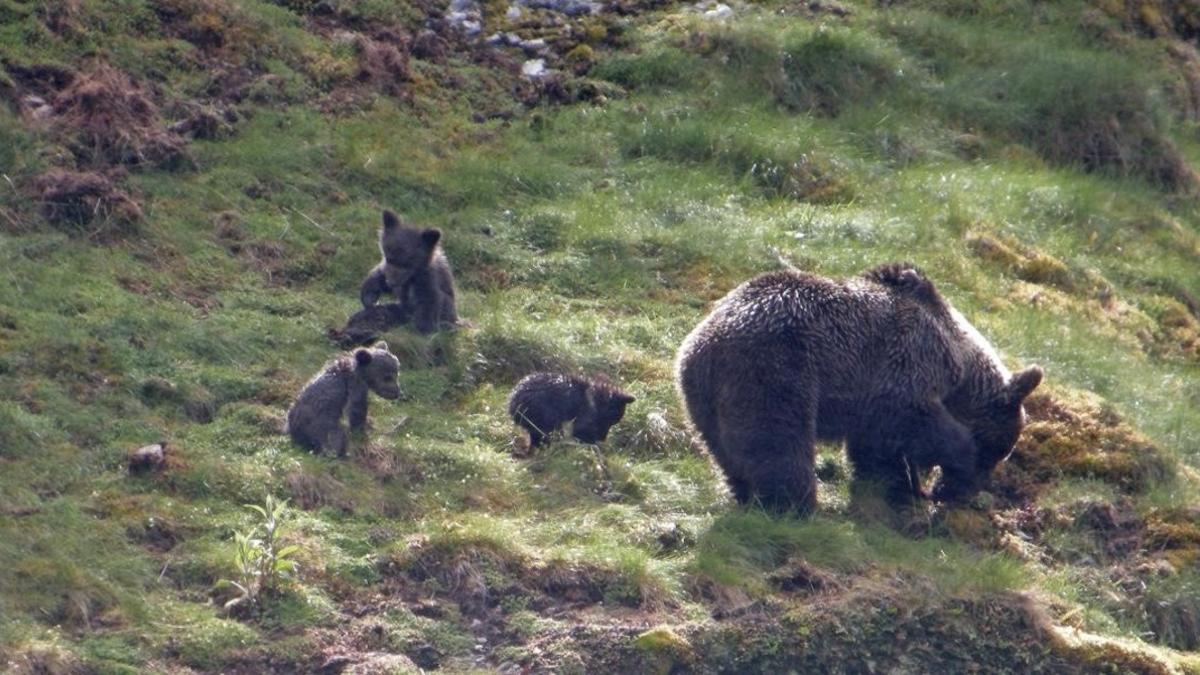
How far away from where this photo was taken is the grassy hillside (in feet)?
29.7

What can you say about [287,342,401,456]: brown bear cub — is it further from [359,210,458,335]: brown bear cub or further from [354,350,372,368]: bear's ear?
A: [359,210,458,335]: brown bear cub

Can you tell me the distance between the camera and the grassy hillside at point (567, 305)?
9055mm

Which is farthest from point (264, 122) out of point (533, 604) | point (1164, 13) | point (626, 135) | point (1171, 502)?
point (1164, 13)

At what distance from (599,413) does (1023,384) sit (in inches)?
101

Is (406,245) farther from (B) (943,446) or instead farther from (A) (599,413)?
(B) (943,446)

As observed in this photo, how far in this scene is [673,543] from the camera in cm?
986

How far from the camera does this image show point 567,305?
13.0 m

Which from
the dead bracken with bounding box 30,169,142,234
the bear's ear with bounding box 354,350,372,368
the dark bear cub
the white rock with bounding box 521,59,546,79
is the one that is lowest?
the dark bear cub

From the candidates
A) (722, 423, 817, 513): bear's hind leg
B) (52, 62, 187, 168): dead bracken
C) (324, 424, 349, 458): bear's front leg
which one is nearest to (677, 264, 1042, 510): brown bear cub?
(722, 423, 817, 513): bear's hind leg

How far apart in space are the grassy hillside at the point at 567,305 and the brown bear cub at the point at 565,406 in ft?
0.51

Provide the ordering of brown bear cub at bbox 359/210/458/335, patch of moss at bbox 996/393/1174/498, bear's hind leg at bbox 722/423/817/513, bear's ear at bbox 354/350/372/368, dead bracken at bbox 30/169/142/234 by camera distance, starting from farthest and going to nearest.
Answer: dead bracken at bbox 30/169/142/234 → brown bear cub at bbox 359/210/458/335 → patch of moss at bbox 996/393/1174/498 → bear's ear at bbox 354/350/372/368 → bear's hind leg at bbox 722/423/817/513

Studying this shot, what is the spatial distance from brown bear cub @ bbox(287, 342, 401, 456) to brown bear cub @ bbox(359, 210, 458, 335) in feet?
4.35

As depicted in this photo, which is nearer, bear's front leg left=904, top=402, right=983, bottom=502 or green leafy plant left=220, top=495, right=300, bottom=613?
green leafy plant left=220, top=495, right=300, bottom=613

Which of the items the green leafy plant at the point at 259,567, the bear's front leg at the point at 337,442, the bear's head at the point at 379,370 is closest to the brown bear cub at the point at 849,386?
the bear's head at the point at 379,370
